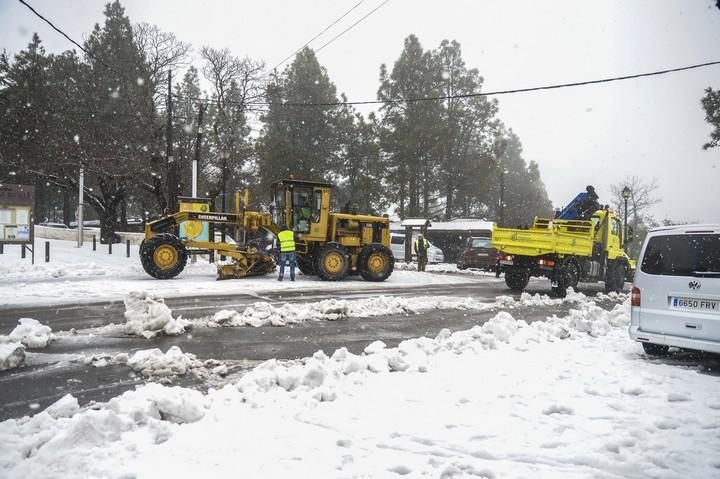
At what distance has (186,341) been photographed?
658 cm

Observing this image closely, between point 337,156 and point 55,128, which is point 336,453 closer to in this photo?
point 55,128

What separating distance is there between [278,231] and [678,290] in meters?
11.7

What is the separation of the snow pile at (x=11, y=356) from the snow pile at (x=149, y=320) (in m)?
1.61

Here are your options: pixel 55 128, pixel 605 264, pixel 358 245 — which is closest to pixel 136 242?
pixel 55 128

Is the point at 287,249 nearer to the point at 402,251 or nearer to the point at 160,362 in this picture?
the point at 160,362

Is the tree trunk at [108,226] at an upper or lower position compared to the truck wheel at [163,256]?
upper

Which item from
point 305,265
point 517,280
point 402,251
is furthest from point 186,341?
point 402,251

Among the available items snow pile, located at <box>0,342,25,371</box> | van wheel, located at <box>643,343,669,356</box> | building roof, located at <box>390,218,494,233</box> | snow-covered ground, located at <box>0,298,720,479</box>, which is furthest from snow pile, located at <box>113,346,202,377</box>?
building roof, located at <box>390,218,494,233</box>

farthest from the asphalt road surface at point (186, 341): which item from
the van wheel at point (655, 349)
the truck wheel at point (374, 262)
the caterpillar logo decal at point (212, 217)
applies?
the truck wheel at point (374, 262)

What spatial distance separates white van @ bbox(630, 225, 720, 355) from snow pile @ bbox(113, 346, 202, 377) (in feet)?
18.6

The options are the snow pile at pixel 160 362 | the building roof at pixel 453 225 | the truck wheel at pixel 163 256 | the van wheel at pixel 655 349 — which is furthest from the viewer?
the building roof at pixel 453 225

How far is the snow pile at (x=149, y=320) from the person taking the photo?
22.8ft

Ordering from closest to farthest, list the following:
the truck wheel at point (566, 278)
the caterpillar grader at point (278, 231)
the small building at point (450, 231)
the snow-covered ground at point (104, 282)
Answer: the snow-covered ground at point (104, 282), the truck wheel at point (566, 278), the caterpillar grader at point (278, 231), the small building at point (450, 231)

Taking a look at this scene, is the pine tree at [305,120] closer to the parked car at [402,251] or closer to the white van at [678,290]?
the parked car at [402,251]
